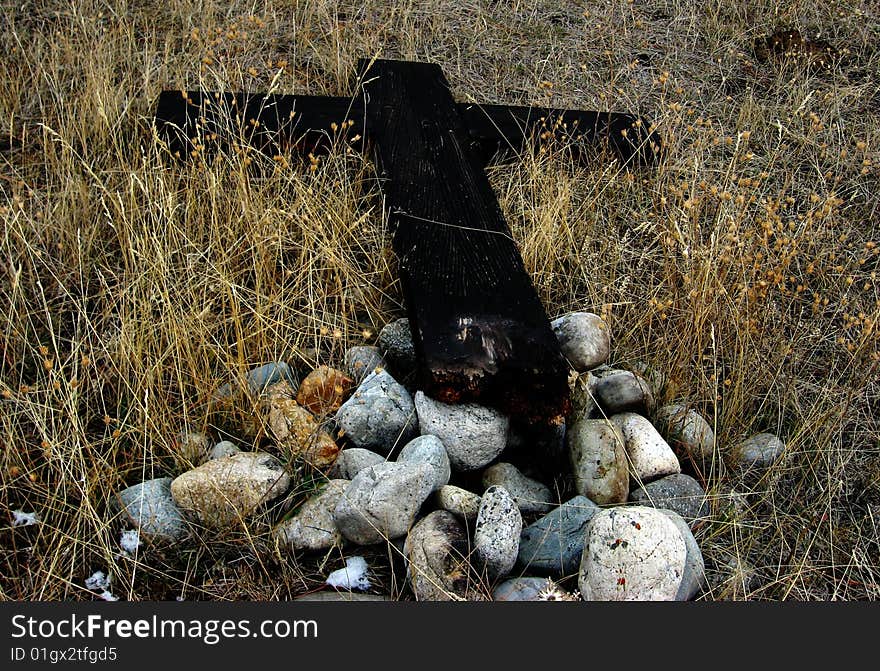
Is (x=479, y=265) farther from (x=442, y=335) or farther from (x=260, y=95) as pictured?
(x=260, y=95)

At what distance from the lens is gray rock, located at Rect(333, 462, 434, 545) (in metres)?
2.12

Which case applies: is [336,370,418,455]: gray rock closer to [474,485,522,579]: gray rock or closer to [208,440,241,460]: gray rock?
[208,440,241,460]: gray rock

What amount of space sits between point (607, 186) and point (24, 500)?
8.32 feet

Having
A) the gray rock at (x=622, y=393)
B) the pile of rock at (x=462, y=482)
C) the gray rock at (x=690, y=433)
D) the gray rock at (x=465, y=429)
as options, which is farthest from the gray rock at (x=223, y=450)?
the gray rock at (x=690, y=433)

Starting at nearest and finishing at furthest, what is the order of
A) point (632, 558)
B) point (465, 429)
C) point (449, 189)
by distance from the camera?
1. point (632, 558)
2. point (465, 429)
3. point (449, 189)

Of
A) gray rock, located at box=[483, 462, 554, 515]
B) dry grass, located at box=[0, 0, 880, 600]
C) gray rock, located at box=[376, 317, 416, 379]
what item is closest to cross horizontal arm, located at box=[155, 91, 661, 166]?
dry grass, located at box=[0, 0, 880, 600]

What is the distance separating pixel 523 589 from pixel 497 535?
0.14m

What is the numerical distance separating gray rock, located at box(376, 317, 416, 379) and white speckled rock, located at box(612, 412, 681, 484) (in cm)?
67

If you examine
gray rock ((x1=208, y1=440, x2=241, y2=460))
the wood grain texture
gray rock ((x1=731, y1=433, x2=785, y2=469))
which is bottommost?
gray rock ((x1=208, y1=440, x2=241, y2=460))

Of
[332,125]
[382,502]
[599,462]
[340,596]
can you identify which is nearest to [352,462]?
[382,502]

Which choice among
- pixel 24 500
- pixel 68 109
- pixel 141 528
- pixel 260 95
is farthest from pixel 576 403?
pixel 68 109

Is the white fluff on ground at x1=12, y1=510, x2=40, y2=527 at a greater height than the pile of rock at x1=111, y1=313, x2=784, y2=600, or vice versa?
the pile of rock at x1=111, y1=313, x2=784, y2=600

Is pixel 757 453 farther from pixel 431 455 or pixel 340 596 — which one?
pixel 340 596

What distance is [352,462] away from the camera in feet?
7.78
